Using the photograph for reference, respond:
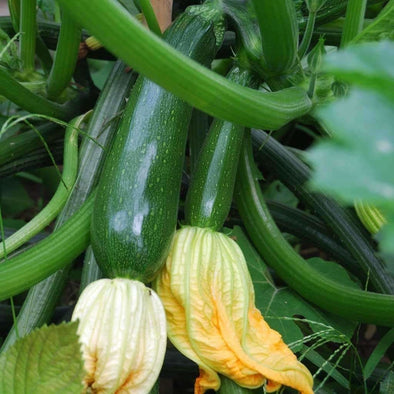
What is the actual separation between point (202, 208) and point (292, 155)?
47cm

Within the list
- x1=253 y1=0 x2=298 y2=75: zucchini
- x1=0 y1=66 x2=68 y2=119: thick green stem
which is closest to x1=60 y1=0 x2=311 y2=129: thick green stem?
x1=253 y1=0 x2=298 y2=75: zucchini

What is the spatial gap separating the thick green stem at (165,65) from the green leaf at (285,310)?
0.47 meters

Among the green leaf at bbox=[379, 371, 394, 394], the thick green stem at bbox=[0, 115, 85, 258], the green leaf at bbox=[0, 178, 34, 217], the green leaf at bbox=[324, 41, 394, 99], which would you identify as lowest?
the green leaf at bbox=[0, 178, 34, 217]

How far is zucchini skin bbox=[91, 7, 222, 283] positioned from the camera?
106cm

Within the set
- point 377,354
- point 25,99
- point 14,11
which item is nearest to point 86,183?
point 25,99

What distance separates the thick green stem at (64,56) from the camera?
134 centimetres

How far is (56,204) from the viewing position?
49.8 inches

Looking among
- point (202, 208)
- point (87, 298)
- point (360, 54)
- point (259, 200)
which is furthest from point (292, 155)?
point (360, 54)

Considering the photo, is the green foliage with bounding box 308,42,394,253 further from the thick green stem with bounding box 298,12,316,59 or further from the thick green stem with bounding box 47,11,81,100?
the thick green stem with bounding box 47,11,81,100

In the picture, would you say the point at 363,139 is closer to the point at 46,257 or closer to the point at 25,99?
the point at 46,257

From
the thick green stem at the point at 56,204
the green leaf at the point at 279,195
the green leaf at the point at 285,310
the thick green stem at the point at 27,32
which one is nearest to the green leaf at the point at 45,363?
the thick green stem at the point at 56,204

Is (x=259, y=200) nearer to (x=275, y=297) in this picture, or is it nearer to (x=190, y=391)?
(x=275, y=297)

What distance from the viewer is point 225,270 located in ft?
3.62

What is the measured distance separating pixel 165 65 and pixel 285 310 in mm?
673
